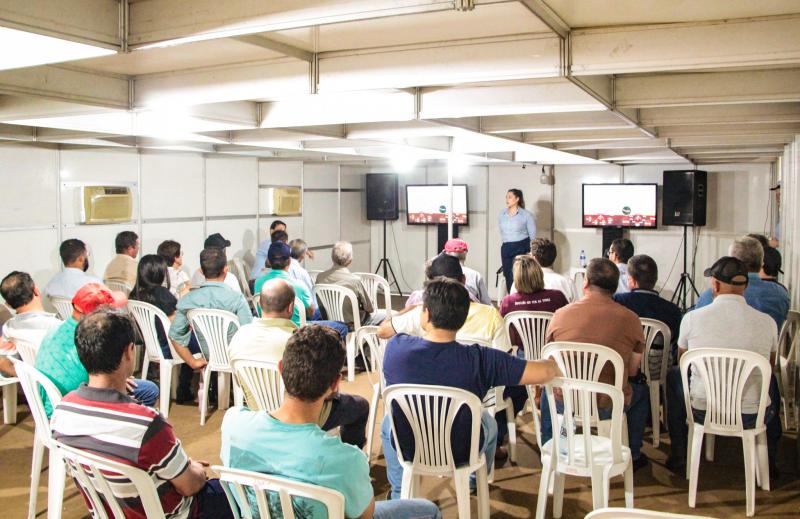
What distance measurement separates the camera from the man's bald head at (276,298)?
366 cm

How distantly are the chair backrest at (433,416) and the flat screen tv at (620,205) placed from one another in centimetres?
790

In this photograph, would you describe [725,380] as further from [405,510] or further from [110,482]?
[110,482]

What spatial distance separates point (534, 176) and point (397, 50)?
26.3 feet

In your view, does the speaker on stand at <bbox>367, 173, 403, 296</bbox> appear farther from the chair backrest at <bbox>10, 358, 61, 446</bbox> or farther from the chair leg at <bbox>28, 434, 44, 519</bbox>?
the chair backrest at <bbox>10, 358, 61, 446</bbox>

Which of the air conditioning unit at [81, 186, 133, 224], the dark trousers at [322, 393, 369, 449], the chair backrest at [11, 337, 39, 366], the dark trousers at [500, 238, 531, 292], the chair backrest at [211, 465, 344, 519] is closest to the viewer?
the chair backrest at [211, 465, 344, 519]

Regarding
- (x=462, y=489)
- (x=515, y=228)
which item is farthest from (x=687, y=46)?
(x=515, y=228)

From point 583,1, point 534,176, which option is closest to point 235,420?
point 583,1

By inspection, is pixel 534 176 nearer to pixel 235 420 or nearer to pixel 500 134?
pixel 500 134

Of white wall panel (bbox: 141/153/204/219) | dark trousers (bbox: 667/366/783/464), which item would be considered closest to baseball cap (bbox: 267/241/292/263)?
white wall panel (bbox: 141/153/204/219)

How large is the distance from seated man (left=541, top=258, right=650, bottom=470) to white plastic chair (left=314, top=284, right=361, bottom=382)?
8.53ft

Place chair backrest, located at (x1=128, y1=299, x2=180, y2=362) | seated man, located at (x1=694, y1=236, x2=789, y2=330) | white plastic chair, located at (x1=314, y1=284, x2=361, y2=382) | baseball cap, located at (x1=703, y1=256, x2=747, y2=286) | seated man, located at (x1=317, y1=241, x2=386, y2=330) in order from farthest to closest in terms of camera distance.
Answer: seated man, located at (x1=317, y1=241, x2=386, y2=330) < white plastic chair, located at (x1=314, y1=284, x2=361, y2=382) < chair backrest, located at (x1=128, y1=299, x2=180, y2=362) < seated man, located at (x1=694, y1=236, x2=789, y2=330) < baseball cap, located at (x1=703, y1=256, x2=747, y2=286)

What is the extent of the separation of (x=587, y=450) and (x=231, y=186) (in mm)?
6923

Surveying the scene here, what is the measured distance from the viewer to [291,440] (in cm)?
201

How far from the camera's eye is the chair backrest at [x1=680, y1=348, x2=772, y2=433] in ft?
11.5
